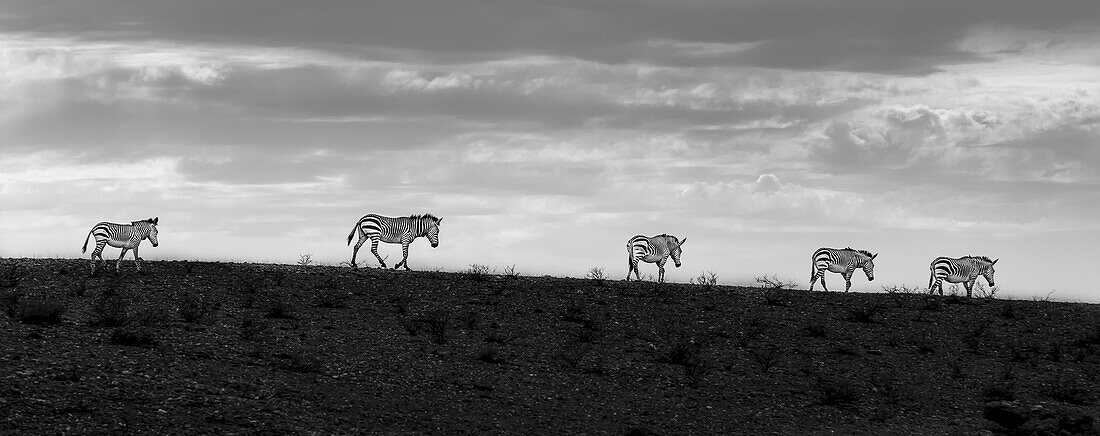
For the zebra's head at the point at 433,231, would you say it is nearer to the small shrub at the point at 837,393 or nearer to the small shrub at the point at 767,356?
the small shrub at the point at 767,356

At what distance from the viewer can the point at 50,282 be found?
26953 millimetres

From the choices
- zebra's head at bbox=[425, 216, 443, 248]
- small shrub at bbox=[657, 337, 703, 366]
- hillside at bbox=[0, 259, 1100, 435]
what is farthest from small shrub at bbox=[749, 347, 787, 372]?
zebra's head at bbox=[425, 216, 443, 248]

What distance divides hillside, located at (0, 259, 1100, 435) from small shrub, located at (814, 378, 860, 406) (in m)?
0.07

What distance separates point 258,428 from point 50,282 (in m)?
13.5

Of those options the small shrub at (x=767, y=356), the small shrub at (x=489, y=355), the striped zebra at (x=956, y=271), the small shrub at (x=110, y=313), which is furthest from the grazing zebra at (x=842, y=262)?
the small shrub at (x=110, y=313)

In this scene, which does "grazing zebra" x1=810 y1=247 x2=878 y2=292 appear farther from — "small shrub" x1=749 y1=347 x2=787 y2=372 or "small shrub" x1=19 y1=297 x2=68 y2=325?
"small shrub" x1=19 y1=297 x2=68 y2=325

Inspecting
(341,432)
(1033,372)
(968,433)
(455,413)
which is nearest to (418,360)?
(455,413)

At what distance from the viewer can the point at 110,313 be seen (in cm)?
2225

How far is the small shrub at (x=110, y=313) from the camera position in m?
21.8

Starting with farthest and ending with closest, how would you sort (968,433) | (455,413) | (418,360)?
(418,360) → (968,433) → (455,413)

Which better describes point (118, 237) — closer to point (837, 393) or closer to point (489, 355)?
point (489, 355)

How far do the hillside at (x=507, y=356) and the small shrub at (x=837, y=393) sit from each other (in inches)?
2.6

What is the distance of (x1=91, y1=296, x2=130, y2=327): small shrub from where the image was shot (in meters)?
21.8

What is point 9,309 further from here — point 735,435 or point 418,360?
point 735,435
